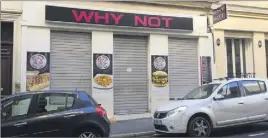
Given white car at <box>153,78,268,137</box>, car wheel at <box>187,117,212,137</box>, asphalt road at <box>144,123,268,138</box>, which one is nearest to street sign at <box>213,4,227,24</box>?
white car at <box>153,78,268,137</box>

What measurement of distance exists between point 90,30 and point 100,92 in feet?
8.39

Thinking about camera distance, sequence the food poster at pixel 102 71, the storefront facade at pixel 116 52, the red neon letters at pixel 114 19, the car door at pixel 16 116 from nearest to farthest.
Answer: the car door at pixel 16 116, the storefront facade at pixel 116 52, the red neon letters at pixel 114 19, the food poster at pixel 102 71

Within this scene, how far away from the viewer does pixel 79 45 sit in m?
14.6

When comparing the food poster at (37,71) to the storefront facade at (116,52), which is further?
the storefront facade at (116,52)

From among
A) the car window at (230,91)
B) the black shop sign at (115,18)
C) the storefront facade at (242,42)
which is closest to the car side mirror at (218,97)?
the car window at (230,91)

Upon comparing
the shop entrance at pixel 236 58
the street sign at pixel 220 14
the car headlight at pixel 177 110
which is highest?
the street sign at pixel 220 14

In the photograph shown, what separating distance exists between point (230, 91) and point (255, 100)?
90 cm

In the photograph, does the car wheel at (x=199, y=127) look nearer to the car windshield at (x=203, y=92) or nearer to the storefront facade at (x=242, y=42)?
the car windshield at (x=203, y=92)

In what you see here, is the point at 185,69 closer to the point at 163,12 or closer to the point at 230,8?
the point at 163,12

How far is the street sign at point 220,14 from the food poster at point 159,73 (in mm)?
3092

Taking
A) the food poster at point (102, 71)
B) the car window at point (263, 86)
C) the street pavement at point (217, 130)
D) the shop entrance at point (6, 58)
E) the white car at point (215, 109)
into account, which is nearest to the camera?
the white car at point (215, 109)

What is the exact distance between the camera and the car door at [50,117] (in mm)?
8055

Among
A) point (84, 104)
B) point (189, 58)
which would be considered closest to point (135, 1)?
point (189, 58)

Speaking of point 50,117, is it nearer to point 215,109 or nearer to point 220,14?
point 215,109
